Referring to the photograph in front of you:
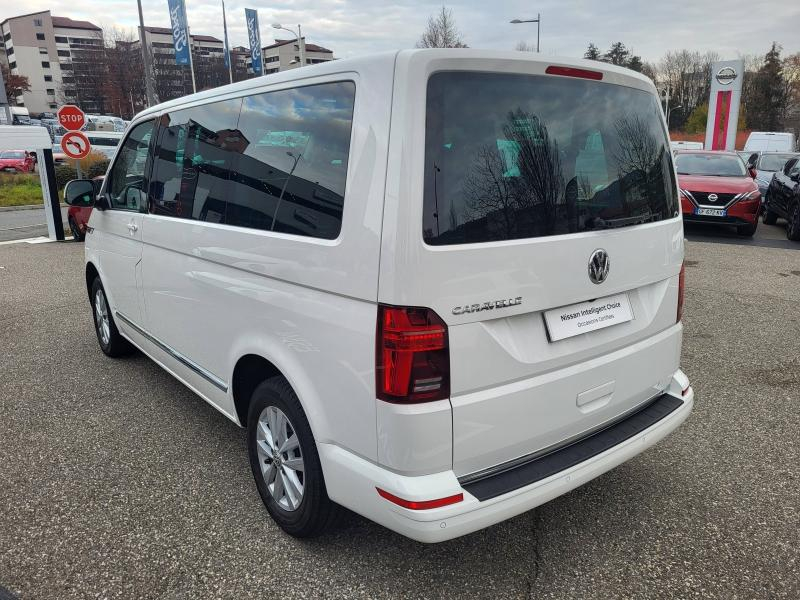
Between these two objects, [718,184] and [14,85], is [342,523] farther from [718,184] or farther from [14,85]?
[14,85]

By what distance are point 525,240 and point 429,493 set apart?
914 millimetres

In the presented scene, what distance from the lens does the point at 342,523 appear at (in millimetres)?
2566

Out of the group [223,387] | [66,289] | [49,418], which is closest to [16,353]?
[49,418]

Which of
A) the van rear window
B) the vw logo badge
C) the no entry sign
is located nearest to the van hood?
the van rear window

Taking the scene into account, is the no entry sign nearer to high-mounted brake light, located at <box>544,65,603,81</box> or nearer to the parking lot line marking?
the parking lot line marking

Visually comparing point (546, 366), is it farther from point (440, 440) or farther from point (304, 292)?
point (304, 292)

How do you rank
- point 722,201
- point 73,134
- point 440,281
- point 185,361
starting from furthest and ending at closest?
point 73,134, point 722,201, point 185,361, point 440,281

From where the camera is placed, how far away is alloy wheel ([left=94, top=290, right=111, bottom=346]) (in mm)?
4863

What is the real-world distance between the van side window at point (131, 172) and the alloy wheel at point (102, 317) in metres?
0.96

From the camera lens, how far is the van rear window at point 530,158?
6.48ft

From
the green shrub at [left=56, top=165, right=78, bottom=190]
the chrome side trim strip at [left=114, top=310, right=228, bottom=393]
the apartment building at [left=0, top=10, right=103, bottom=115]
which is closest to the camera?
the chrome side trim strip at [left=114, top=310, right=228, bottom=393]

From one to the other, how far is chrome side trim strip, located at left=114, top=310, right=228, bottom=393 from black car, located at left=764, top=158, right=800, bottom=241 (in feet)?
37.3

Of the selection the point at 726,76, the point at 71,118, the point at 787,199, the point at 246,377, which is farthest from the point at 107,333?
the point at 726,76

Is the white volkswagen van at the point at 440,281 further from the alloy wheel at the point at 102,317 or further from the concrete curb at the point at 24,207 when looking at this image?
the concrete curb at the point at 24,207
